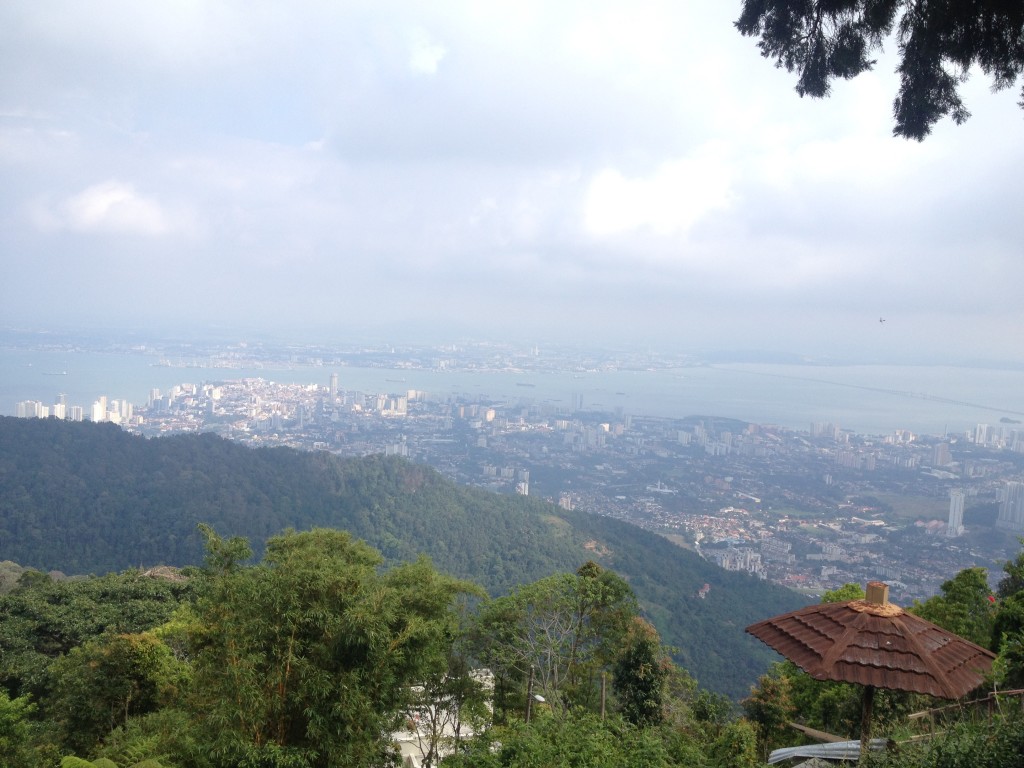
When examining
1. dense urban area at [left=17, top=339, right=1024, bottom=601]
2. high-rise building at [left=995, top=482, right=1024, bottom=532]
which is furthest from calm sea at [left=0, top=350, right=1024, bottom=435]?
high-rise building at [left=995, top=482, right=1024, bottom=532]

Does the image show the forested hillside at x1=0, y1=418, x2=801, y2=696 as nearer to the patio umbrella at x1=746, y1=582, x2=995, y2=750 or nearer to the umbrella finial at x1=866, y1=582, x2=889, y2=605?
the patio umbrella at x1=746, y1=582, x2=995, y2=750

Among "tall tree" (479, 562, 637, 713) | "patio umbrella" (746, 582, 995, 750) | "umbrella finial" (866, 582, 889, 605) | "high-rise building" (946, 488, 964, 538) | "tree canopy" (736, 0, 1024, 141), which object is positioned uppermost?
"tree canopy" (736, 0, 1024, 141)

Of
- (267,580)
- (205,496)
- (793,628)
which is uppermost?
(793,628)

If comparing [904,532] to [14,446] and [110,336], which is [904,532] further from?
[110,336]

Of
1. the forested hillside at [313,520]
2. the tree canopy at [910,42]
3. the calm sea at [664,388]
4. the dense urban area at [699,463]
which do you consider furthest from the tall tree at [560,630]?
the calm sea at [664,388]

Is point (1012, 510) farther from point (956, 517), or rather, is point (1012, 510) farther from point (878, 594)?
point (878, 594)

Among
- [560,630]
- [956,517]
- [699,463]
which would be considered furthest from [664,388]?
[560,630]

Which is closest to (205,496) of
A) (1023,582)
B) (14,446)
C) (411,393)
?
(14,446)
